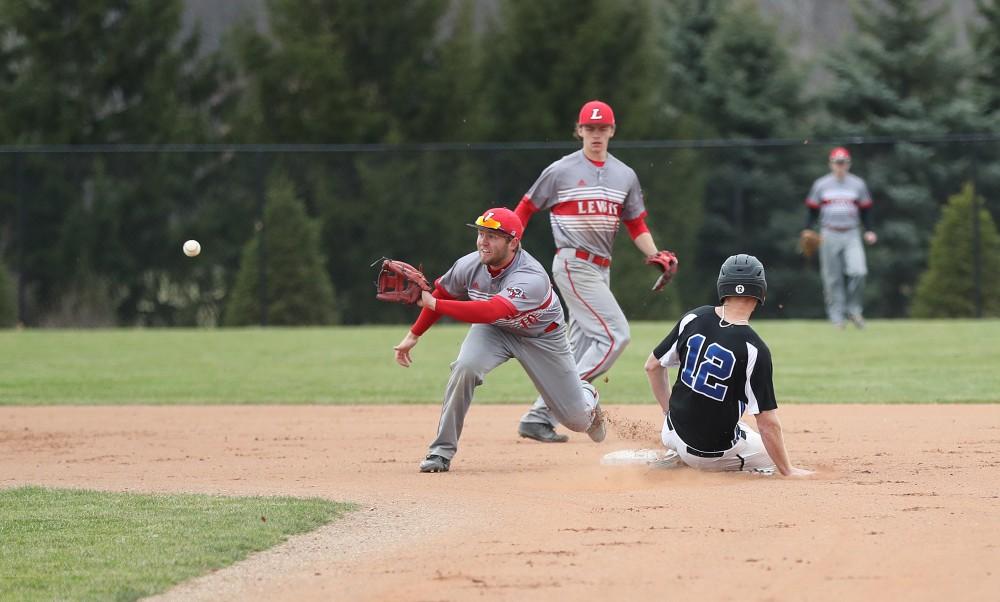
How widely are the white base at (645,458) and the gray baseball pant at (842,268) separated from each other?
424 inches

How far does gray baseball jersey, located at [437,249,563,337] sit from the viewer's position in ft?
25.2

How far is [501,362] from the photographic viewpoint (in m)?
7.98

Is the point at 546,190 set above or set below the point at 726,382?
above

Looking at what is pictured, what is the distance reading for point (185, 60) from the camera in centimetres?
2977

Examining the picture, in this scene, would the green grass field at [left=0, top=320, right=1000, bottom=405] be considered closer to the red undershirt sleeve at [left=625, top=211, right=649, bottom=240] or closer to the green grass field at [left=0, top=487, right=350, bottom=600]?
the red undershirt sleeve at [left=625, top=211, right=649, bottom=240]

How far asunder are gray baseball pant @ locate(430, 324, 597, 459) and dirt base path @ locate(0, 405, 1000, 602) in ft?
0.93

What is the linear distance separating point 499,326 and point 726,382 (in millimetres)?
1503

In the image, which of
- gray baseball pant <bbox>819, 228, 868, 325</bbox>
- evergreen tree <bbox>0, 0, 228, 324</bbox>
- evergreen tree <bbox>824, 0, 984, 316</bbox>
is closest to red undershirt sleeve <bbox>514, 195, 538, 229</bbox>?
gray baseball pant <bbox>819, 228, 868, 325</bbox>

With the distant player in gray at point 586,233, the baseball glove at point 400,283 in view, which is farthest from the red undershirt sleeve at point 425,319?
the distant player in gray at point 586,233

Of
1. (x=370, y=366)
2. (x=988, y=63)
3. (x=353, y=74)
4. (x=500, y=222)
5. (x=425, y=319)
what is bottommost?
(x=370, y=366)

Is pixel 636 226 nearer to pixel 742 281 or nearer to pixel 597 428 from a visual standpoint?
pixel 597 428

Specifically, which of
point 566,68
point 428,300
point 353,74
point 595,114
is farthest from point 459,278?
point 353,74

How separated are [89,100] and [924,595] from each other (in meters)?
25.4

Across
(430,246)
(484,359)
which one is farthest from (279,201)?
(484,359)
